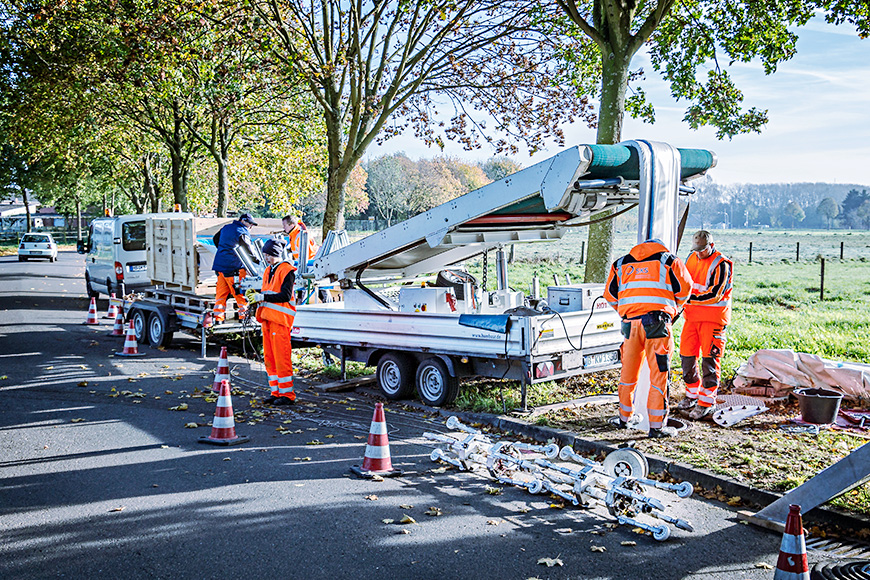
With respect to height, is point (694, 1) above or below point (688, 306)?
above

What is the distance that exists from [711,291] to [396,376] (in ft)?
12.5

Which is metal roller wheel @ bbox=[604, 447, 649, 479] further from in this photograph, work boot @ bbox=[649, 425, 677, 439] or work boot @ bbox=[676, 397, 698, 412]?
work boot @ bbox=[676, 397, 698, 412]

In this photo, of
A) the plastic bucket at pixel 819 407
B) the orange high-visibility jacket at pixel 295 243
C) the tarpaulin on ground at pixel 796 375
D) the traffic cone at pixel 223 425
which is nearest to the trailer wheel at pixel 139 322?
the orange high-visibility jacket at pixel 295 243

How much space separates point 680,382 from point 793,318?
24.0 ft

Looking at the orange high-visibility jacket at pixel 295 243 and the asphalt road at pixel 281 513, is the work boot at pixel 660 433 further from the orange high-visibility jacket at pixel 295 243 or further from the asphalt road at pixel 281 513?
the orange high-visibility jacket at pixel 295 243

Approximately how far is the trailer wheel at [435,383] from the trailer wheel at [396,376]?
14 centimetres

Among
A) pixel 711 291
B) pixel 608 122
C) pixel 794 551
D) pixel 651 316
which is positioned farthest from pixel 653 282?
pixel 608 122

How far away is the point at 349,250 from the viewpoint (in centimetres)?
965

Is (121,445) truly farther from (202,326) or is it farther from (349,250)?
(202,326)

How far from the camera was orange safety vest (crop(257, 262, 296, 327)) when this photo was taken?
29.4 feet

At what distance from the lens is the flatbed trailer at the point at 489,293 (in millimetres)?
7363

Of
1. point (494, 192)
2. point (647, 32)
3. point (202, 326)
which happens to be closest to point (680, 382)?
point (494, 192)

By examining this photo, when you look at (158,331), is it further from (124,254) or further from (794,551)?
(794,551)

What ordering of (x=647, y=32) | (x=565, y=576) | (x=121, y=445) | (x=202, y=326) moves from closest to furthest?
(x=565, y=576) → (x=121, y=445) → (x=647, y=32) → (x=202, y=326)
